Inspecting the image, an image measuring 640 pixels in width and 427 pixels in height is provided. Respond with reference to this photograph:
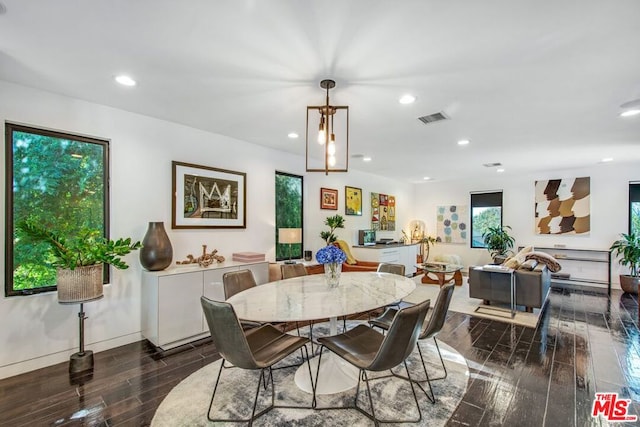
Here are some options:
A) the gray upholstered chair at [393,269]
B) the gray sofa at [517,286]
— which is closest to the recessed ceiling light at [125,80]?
the gray upholstered chair at [393,269]

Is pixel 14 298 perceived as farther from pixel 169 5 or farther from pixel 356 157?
pixel 356 157

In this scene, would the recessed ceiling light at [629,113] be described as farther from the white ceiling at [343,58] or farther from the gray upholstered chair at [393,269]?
the gray upholstered chair at [393,269]

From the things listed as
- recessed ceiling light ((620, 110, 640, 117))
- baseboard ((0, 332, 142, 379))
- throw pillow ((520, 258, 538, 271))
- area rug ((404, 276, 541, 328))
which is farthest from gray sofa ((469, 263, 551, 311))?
baseboard ((0, 332, 142, 379))

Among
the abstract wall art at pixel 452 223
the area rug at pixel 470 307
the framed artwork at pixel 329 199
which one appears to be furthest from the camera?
the abstract wall art at pixel 452 223

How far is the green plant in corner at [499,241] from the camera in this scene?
7.14 m

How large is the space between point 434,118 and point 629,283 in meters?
5.65

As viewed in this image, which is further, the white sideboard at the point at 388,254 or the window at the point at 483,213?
the window at the point at 483,213

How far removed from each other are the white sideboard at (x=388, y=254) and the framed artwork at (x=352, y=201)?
2.74ft

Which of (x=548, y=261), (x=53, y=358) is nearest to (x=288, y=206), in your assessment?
(x=53, y=358)

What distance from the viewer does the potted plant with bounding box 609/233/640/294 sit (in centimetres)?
555

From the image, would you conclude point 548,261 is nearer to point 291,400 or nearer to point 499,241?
point 499,241

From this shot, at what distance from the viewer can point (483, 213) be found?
7977 millimetres

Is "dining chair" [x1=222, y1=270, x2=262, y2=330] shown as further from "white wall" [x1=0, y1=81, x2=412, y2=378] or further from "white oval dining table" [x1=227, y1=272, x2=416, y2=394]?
"white wall" [x1=0, y1=81, x2=412, y2=378]

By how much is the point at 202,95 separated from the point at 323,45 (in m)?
1.45
